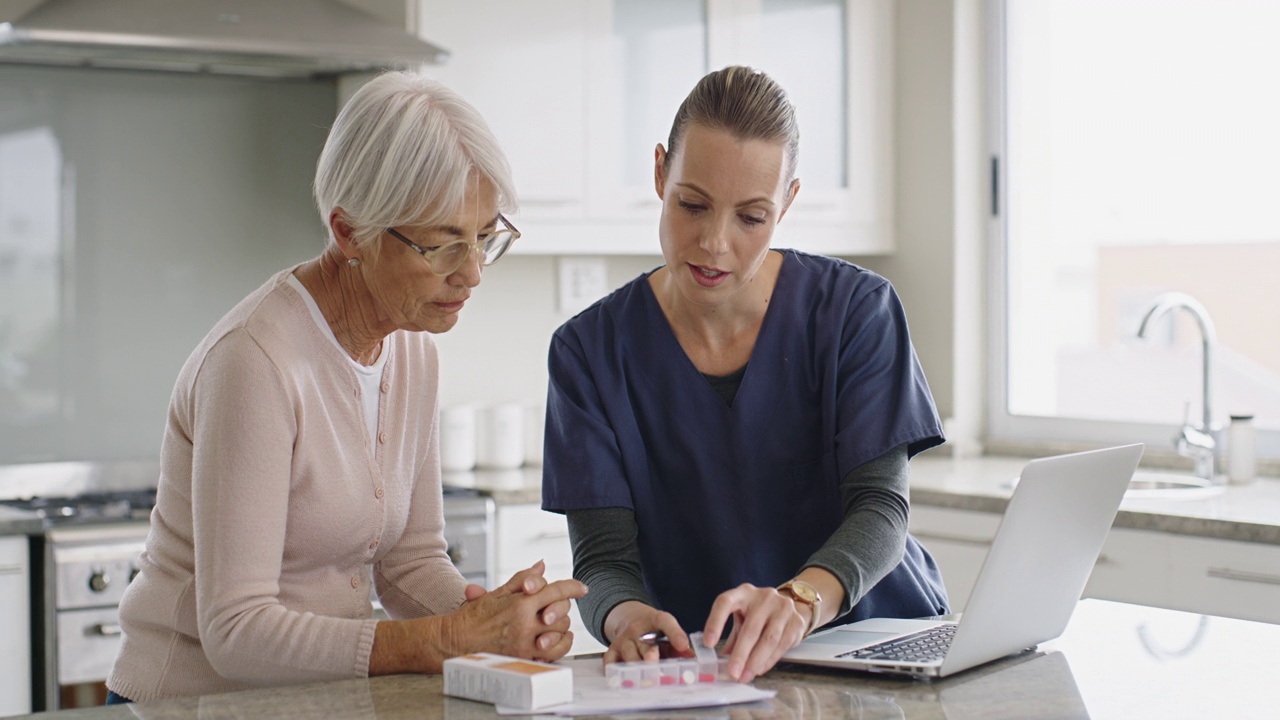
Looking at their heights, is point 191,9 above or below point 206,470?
above

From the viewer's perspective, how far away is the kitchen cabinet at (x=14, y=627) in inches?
105

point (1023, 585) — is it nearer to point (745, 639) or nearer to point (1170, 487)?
point (745, 639)

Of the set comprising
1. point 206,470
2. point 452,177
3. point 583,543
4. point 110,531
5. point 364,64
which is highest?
point 364,64

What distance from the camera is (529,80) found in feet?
10.7

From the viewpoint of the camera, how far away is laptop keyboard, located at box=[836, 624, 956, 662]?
138 cm

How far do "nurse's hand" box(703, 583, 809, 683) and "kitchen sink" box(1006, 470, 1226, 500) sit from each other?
160 centimetres

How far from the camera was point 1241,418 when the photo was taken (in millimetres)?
3035

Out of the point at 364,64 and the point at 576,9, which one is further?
the point at 576,9

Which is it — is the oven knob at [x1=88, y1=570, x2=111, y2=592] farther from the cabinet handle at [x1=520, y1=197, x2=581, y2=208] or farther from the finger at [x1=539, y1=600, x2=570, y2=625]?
the finger at [x1=539, y1=600, x2=570, y2=625]

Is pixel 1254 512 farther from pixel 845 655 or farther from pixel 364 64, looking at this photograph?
pixel 364 64

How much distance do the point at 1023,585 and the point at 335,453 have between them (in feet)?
2.45

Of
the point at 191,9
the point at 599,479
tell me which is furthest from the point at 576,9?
the point at 599,479


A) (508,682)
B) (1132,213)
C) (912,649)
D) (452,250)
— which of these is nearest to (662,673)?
(508,682)

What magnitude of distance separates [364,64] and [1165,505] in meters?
1.99
